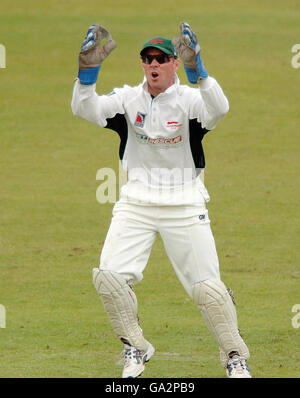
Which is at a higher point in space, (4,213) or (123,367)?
(4,213)

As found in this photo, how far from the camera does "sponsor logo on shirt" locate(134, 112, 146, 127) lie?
7.70m

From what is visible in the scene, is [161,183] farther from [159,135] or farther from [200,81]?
[200,81]

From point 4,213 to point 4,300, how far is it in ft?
12.5

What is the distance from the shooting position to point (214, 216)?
13883 mm

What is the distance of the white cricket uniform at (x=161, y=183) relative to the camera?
300 inches

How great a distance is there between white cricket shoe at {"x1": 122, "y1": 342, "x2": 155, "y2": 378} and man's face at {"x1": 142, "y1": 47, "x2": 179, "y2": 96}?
6.49ft

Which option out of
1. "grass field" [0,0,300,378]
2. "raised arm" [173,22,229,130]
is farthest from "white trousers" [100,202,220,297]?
"grass field" [0,0,300,378]

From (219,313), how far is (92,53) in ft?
6.94

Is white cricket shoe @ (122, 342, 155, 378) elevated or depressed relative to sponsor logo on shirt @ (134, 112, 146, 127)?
depressed

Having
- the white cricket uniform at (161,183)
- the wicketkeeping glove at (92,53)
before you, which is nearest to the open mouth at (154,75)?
the white cricket uniform at (161,183)

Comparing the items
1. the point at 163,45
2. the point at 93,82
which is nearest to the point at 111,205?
the point at 163,45

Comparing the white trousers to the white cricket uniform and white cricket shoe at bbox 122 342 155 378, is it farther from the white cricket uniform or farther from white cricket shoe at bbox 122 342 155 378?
white cricket shoe at bbox 122 342 155 378

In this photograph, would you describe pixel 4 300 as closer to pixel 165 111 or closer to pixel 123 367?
pixel 123 367

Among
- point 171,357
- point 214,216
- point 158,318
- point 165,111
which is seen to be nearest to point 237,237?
point 214,216
